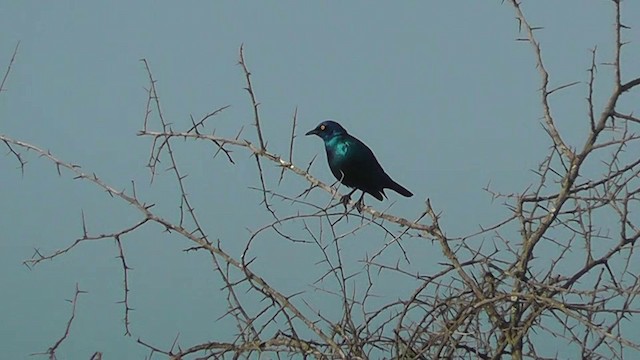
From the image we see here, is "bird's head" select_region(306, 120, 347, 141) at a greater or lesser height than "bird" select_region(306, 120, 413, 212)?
greater

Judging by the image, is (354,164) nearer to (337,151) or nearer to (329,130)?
(337,151)

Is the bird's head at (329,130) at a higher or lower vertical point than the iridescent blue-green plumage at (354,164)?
higher

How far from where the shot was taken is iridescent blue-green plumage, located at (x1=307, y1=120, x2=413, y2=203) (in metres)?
6.29

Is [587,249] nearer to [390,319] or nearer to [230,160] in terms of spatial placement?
[390,319]

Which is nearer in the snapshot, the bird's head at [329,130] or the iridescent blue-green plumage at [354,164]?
the iridescent blue-green plumage at [354,164]

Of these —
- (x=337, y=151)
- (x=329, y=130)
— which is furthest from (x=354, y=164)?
(x=329, y=130)

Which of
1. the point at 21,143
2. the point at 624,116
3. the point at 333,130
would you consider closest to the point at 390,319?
the point at 624,116

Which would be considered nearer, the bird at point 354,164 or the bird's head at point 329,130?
the bird at point 354,164

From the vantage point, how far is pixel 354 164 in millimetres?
6312

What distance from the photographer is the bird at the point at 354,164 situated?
20.6ft

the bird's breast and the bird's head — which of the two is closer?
the bird's breast

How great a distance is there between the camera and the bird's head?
6.46 meters

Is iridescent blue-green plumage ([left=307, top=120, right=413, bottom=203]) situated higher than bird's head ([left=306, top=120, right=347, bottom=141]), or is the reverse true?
bird's head ([left=306, top=120, right=347, bottom=141])

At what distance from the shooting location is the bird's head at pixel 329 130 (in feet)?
21.2
